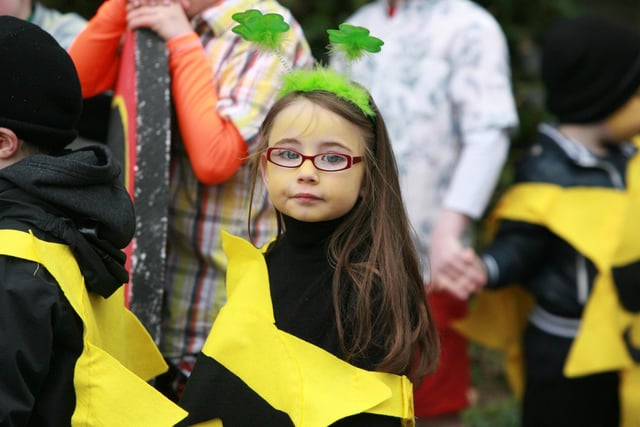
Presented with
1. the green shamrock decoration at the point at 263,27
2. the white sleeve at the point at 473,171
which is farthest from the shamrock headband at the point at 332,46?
the white sleeve at the point at 473,171

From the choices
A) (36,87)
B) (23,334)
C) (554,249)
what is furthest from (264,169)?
(554,249)

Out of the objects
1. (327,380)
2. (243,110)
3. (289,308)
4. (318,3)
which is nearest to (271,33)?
(243,110)

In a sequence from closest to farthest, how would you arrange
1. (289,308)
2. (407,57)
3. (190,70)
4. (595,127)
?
(289,308) < (190,70) < (407,57) < (595,127)

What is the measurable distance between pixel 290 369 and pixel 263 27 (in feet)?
2.62

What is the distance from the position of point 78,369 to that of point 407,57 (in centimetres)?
200

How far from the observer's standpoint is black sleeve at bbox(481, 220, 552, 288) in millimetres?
3885

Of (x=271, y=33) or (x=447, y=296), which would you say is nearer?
(x=271, y=33)

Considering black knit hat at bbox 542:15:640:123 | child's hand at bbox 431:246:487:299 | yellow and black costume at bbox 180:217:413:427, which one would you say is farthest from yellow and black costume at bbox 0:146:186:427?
black knit hat at bbox 542:15:640:123

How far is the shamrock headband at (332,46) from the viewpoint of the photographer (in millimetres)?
2428

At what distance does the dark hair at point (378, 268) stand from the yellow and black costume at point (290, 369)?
0.04 metres

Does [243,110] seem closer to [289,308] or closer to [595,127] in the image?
[289,308]

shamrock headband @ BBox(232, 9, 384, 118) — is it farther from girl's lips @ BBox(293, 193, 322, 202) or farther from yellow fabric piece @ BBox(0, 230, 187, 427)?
yellow fabric piece @ BBox(0, 230, 187, 427)

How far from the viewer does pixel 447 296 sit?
398 centimetres

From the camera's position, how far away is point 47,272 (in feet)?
7.07
